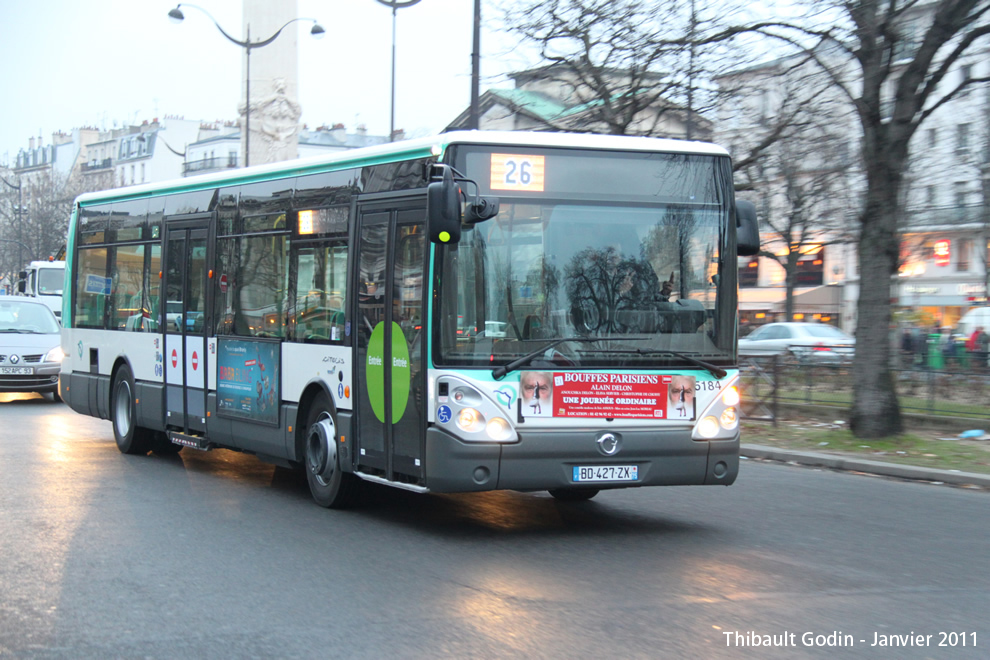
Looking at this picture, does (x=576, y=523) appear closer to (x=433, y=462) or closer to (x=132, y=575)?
(x=433, y=462)

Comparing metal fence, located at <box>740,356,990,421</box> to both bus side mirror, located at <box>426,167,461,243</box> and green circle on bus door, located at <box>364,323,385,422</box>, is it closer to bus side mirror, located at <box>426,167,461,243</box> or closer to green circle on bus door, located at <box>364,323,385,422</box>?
green circle on bus door, located at <box>364,323,385,422</box>

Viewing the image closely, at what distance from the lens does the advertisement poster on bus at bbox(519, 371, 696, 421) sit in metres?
8.13

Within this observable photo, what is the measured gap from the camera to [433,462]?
8125mm

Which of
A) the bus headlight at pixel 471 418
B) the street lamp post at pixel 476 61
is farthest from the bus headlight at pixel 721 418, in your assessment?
the street lamp post at pixel 476 61

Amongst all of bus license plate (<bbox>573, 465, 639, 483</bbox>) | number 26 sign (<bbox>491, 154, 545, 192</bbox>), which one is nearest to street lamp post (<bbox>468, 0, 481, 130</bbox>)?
number 26 sign (<bbox>491, 154, 545, 192</bbox>)

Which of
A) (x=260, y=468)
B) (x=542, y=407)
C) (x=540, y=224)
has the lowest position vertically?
(x=260, y=468)

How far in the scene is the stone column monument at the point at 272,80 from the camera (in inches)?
2277

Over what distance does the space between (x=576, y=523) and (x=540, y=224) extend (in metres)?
2.44

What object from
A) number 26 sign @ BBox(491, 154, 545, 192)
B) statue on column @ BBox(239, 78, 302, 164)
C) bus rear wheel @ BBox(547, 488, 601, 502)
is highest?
statue on column @ BBox(239, 78, 302, 164)

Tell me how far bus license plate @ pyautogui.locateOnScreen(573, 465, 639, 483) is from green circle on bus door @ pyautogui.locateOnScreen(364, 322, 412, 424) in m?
1.37

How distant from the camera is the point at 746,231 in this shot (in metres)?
8.71

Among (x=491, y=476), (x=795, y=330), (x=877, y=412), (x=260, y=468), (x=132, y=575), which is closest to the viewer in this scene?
(x=132, y=575)

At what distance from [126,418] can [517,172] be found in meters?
7.28

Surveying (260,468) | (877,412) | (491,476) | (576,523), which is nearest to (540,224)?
(491,476)
